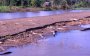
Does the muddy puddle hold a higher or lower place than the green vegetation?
higher

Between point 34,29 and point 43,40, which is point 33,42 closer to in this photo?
point 43,40

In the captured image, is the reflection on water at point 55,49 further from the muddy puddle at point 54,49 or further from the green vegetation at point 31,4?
the green vegetation at point 31,4

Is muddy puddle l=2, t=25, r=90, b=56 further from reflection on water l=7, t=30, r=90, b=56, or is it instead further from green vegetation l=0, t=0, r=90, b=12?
green vegetation l=0, t=0, r=90, b=12

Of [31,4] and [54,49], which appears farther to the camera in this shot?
[31,4]

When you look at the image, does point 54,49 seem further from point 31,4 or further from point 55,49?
point 31,4

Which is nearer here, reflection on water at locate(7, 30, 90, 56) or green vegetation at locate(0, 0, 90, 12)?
reflection on water at locate(7, 30, 90, 56)

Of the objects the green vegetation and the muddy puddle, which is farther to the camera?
the green vegetation

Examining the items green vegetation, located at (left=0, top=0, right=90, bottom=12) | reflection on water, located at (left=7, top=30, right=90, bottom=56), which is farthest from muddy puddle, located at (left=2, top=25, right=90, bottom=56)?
green vegetation, located at (left=0, top=0, right=90, bottom=12)

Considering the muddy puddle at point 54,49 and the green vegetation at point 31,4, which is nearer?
the muddy puddle at point 54,49

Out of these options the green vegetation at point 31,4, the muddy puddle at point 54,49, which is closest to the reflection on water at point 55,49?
the muddy puddle at point 54,49

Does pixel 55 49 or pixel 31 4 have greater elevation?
pixel 55 49

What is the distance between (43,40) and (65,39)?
174 centimetres

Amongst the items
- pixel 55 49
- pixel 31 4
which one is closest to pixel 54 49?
pixel 55 49

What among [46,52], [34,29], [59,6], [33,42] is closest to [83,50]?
[46,52]
